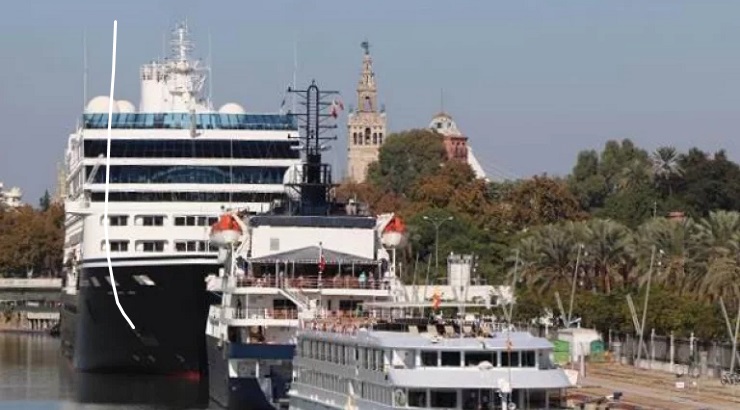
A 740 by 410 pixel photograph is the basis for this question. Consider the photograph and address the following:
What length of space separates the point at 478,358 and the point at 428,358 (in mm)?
1393

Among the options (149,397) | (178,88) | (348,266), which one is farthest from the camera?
(178,88)

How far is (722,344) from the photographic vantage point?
102 metres

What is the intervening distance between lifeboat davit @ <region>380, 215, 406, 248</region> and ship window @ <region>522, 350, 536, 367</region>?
1015 inches

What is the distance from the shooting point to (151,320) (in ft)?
355

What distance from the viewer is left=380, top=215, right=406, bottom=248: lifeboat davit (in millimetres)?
90562

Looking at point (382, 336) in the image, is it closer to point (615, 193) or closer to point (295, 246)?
point (295, 246)

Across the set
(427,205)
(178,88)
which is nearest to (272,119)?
(178,88)

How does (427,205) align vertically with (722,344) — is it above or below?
above

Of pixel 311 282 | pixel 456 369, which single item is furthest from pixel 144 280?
pixel 456 369

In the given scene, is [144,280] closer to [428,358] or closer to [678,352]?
[678,352]

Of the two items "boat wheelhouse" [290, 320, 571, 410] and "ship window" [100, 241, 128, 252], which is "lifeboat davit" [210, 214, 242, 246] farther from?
"boat wheelhouse" [290, 320, 571, 410]

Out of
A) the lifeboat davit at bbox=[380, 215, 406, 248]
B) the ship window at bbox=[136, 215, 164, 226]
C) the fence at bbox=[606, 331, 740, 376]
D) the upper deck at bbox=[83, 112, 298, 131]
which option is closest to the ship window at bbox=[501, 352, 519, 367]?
the lifeboat davit at bbox=[380, 215, 406, 248]

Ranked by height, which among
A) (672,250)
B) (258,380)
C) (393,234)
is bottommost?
(258,380)

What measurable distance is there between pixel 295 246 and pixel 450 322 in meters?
20.8
